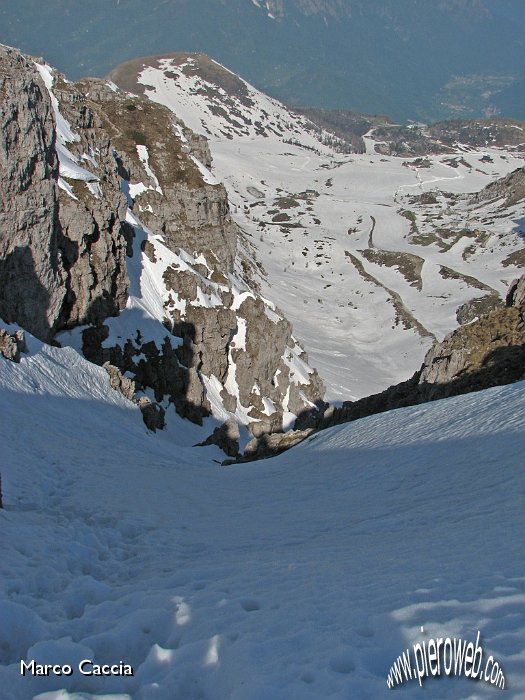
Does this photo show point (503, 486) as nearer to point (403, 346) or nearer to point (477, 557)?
point (477, 557)

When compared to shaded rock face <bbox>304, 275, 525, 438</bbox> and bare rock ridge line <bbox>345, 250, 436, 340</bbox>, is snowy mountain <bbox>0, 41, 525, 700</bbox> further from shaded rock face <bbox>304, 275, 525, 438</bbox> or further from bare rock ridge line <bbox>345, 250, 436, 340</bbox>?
bare rock ridge line <bbox>345, 250, 436, 340</bbox>

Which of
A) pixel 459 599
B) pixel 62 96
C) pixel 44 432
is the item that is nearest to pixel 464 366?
pixel 44 432

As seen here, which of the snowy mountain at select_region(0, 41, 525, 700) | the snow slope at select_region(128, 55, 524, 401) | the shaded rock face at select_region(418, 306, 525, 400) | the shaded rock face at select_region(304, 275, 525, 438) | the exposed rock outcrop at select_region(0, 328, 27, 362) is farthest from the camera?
the snow slope at select_region(128, 55, 524, 401)

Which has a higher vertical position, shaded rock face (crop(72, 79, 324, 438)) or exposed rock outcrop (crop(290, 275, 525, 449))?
shaded rock face (crop(72, 79, 324, 438))

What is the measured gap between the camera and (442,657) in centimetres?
542

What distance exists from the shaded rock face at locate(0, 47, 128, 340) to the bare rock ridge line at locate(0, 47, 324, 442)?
10cm

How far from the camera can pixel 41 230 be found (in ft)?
132

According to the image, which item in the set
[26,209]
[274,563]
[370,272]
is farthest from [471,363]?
[370,272]

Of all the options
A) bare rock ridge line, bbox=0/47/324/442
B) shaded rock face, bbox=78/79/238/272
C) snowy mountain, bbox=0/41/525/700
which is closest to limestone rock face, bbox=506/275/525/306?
snowy mountain, bbox=0/41/525/700

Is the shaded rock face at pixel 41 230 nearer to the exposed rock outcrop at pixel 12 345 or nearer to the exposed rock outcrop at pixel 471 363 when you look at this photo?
the exposed rock outcrop at pixel 12 345

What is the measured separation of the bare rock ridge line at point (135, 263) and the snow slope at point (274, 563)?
15578 mm

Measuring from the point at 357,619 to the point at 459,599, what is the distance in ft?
4.18

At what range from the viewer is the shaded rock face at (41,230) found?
38.3 m

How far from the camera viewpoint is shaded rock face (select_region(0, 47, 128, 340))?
3831 centimetres
